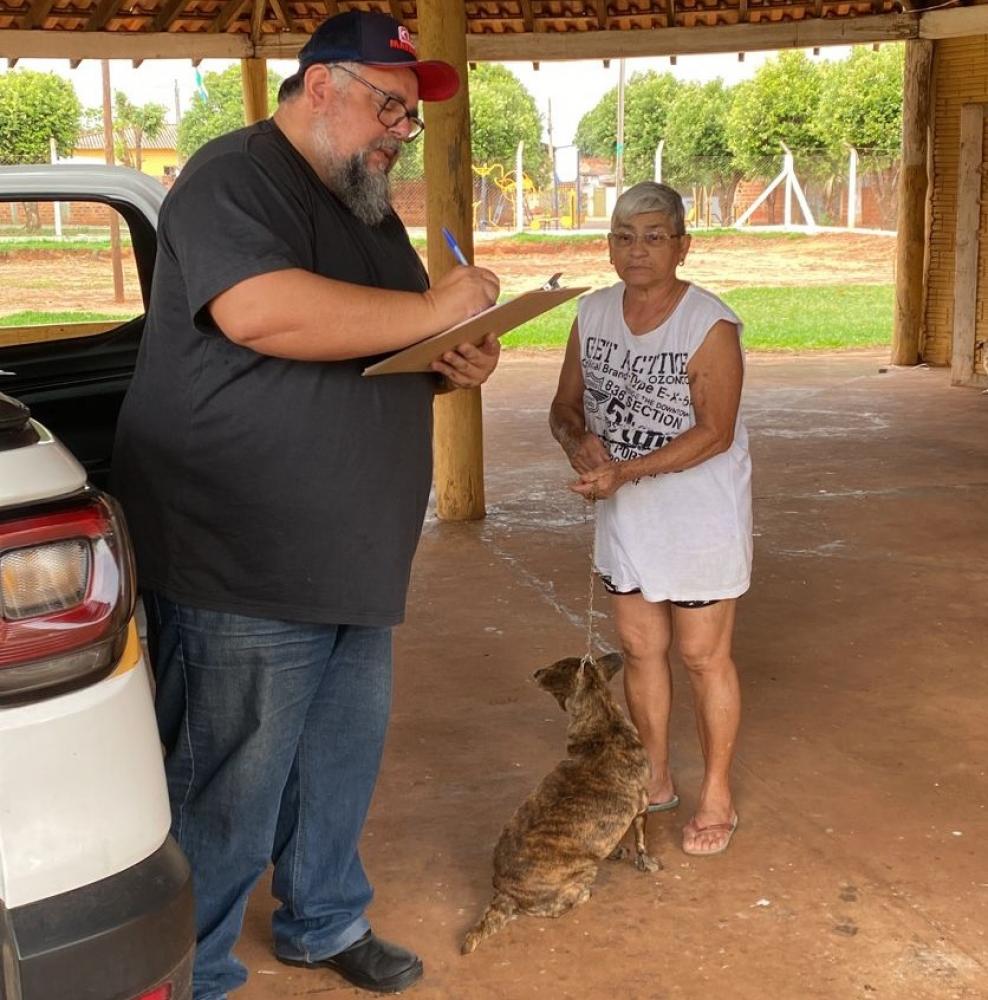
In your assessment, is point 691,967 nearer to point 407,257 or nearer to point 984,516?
point 407,257

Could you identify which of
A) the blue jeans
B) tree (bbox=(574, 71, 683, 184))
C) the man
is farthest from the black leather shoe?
tree (bbox=(574, 71, 683, 184))

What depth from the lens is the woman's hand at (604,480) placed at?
3711 millimetres

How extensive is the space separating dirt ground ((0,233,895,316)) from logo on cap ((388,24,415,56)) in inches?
926

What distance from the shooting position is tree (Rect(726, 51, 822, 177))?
156 feet

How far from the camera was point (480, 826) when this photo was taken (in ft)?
13.7

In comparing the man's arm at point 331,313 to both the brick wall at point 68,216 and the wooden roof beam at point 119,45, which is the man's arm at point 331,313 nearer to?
the wooden roof beam at point 119,45

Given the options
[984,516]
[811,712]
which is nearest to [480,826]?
[811,712]

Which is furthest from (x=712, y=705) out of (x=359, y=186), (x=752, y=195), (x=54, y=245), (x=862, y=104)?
(x=862, y=104)

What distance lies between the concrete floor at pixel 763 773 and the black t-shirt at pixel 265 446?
1.09m

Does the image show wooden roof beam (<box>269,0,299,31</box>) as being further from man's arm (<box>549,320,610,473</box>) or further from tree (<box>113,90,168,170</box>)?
tree (<box>113,90,168,170</box>)

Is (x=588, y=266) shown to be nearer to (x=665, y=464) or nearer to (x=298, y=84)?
(x=665, y=464)

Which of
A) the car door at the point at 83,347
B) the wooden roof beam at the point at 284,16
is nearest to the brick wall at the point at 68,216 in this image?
the wooden roof beam at the point at 284,16

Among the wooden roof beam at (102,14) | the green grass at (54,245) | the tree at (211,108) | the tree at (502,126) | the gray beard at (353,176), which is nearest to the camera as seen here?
the gray beard at (353,176)

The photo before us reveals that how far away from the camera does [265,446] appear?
8.96 ft
